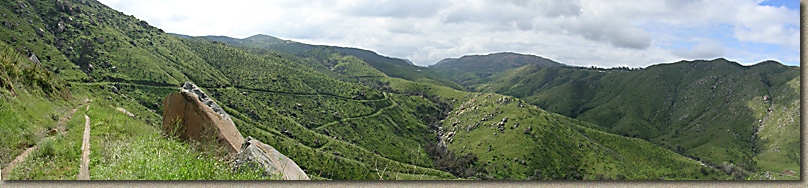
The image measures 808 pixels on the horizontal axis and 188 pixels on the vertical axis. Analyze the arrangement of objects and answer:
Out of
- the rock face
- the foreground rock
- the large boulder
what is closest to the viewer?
the rock face

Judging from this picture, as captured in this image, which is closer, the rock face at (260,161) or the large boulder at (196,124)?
the rock face at (260,161)

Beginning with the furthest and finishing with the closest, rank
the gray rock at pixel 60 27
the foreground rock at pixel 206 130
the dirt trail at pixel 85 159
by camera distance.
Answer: the gray rock at pixel 60 27, the foreground rock at pixel 206 130, the dirt trail at pixel 85 159

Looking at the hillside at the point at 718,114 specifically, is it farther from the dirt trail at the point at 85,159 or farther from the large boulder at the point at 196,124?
the dirt trail at the point at 85,159

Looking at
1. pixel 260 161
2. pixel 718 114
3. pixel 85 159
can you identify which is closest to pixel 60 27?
pixel 85 159

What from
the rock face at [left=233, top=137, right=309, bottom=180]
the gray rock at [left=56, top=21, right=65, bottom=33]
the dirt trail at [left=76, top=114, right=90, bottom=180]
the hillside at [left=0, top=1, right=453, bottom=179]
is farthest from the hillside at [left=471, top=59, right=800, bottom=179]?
the gray rock at [left=56, top=21, right=65, bottom=33]

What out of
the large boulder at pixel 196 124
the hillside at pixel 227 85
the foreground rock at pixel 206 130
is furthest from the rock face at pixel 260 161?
the hillside at pixel 227 85

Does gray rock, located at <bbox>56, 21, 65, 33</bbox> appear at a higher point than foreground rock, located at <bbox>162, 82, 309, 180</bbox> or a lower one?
higher

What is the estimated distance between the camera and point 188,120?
708 centimetres

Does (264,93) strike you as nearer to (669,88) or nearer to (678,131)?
(678,131)

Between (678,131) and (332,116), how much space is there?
157 metres

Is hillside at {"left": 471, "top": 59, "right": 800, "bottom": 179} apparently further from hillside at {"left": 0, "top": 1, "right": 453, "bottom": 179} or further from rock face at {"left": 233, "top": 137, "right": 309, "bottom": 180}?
rock face at {"left": 233, "top": 137, "right": 309, "bottom": 180}

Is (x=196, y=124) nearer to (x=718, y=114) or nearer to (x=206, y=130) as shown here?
(x=206, y=130)

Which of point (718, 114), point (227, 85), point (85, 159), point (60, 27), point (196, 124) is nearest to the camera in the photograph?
point (85, 159)

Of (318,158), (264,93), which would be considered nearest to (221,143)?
(318,158)
